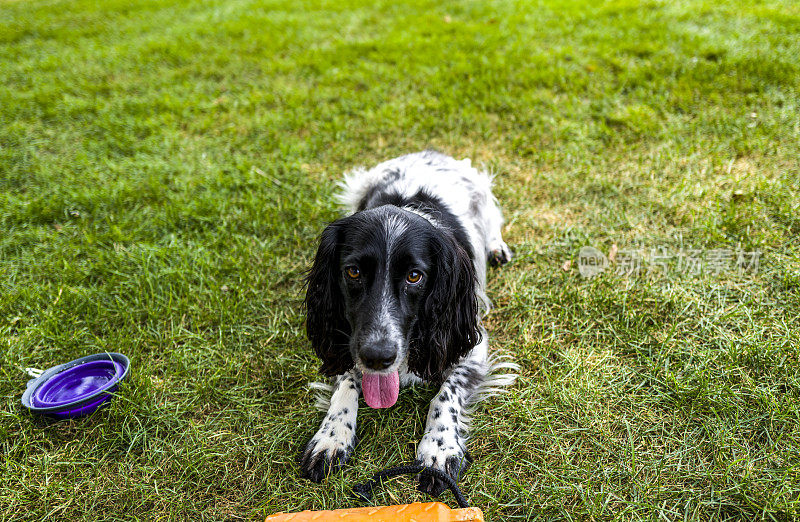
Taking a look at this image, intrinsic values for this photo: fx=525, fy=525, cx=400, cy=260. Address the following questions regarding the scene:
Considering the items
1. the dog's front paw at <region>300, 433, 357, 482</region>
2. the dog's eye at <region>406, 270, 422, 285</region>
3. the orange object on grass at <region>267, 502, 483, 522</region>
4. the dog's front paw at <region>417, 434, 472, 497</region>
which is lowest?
the dog's front paw at <region>417, 434, 472, 497</region>

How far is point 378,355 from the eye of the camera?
83.4 inches

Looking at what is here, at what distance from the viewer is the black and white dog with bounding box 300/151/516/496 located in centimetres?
228

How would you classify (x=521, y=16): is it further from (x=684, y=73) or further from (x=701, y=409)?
(x=701, y=409)

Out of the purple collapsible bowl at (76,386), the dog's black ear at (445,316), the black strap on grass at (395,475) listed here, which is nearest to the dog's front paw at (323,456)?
the black strap on grass at (395,475)

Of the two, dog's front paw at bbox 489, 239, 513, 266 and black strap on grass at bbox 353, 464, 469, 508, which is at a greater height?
dog's front paw at bbox 489, 239, 513, 266

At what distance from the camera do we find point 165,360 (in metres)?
2.93

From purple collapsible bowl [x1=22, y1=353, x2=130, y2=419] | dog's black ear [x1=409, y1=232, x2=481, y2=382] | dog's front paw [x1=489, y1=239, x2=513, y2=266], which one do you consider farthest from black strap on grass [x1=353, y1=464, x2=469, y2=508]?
dog's front paw [x1=489, y1=239, x2=513, y2=266]

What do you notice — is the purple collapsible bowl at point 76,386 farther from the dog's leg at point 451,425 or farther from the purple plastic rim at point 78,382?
the dog's leg at point 451,425

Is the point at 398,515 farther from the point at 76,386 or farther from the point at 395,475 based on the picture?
the point at 76,386

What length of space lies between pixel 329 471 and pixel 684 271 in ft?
8.14

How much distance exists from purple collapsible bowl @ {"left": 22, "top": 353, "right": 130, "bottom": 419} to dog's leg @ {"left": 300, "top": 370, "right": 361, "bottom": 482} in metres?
1.07

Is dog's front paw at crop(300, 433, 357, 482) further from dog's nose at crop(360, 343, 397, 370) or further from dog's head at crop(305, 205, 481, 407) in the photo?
dog's nose at crop(360, 343, 397, 370)

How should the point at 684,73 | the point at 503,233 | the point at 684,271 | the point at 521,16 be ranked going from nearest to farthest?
the point at 684,271 < the point at 503,233 < the point at 684,73 < the point at 521,16

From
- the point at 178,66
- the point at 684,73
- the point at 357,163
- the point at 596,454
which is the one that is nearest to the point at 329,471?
the point at 596,454
